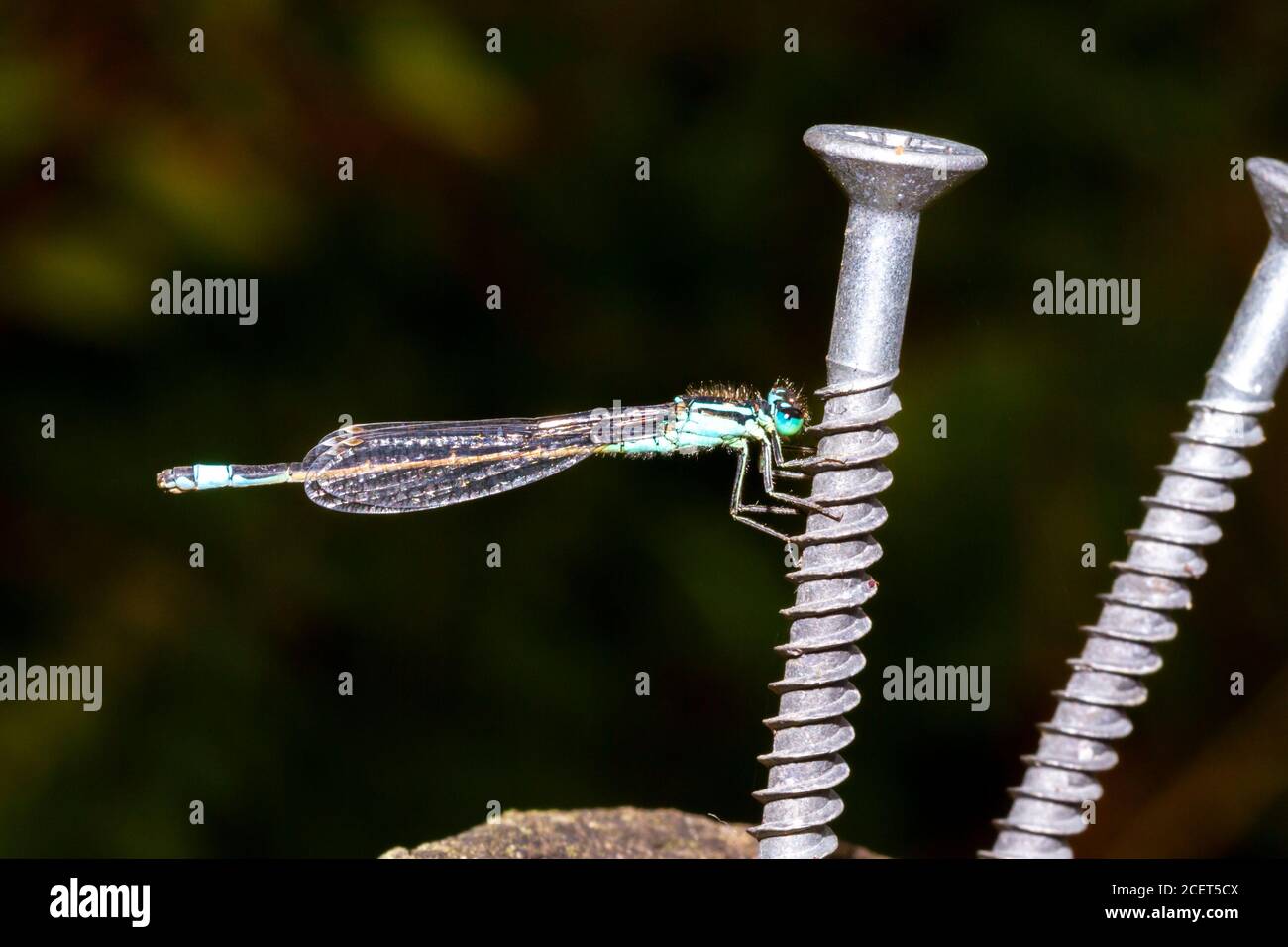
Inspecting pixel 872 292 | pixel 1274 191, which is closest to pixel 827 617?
pixel 872 292

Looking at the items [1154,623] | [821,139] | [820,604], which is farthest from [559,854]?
[821,139]

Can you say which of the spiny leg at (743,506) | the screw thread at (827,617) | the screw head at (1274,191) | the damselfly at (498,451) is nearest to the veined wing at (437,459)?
the damselfly at (498,451)

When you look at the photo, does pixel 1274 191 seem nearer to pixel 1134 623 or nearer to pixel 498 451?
pixel 1134 623

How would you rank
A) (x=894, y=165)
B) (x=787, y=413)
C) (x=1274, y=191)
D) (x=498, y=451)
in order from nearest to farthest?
(x=894, y=165)
(x=1274, y=191)
(x=787, y=413)
(x=498, y=451)

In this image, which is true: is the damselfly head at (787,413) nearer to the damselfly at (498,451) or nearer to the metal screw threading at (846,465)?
the damselfly at (498,451)

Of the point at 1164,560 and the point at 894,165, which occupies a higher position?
the point at 894,165

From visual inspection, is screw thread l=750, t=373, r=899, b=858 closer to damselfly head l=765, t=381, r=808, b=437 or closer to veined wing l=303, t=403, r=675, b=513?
damselfly head l=765, t=381, r=808, b=437
